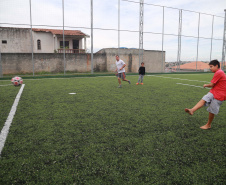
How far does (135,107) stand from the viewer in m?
5.41

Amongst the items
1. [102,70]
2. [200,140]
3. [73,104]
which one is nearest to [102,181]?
[200,140]

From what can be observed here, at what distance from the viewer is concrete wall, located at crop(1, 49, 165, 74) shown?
1661 centimetres

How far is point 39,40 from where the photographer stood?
88.1 ft

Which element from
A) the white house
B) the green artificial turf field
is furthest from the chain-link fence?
the green artificial turf field

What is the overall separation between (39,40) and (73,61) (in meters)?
11.2

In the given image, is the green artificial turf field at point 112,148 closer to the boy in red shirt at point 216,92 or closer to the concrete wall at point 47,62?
the boy in red shirt at point 216,92

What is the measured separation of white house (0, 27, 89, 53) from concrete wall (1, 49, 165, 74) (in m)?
2.39

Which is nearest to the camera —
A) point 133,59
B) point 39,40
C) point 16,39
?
point 16,39

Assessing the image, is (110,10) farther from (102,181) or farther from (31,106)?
(102,181)

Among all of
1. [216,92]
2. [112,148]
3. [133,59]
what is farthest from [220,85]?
[133,59]

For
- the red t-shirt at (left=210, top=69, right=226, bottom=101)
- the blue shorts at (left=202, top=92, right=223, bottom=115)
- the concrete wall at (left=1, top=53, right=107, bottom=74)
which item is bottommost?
the blue shorts at (left=202, top=92, right=223, bottom=115)

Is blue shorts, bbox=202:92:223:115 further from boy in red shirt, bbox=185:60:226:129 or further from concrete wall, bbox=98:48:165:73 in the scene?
concrete wall, bbox=98:48:165:73

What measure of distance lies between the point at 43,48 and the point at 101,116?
84.8 ft

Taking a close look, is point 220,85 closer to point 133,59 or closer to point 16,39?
point 133,59
